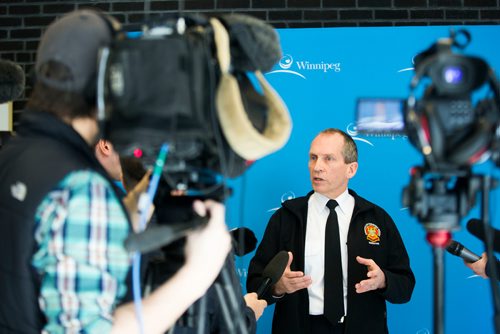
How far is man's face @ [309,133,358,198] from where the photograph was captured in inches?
118

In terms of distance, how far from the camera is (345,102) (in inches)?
134

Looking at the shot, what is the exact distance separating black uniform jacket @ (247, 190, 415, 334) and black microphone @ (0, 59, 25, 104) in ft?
4.81

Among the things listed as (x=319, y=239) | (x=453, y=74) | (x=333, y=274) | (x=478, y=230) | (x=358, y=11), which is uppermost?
(x=358, y=11)

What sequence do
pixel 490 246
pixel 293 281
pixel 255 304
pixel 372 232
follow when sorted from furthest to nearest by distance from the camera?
Result: pixel 372 232 → pixel 293 281 → pixel 255 304 → pixel 490 246

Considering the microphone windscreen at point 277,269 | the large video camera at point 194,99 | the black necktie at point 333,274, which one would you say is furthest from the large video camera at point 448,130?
the black necktie at point 333,274

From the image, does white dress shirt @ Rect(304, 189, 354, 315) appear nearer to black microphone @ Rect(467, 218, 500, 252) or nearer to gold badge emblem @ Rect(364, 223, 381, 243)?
gold badge emblem @ Rect(364, 223, 381, 243)

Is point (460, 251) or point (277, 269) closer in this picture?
point (460, 251)

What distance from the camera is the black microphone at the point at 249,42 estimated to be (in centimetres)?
124

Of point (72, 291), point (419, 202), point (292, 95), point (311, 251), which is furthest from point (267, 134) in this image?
point (292, 95)

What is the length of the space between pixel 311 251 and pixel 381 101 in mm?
1626

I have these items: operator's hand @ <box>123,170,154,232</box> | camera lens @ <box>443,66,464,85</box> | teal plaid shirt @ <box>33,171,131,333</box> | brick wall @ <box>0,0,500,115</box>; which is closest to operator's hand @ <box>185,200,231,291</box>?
teal plaid shirt @ <box>33,171,131,333</box>

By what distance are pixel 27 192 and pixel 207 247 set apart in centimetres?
35

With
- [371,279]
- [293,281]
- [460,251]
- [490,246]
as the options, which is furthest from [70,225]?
[371,279]

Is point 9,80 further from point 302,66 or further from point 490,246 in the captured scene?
point 302,66
